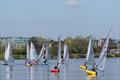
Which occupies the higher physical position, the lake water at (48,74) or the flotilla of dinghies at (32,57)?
the flotilla of dinghies at (32,57)

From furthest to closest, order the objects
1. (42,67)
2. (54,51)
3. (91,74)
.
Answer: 1. (54,51)
2. (42,67)
3. (91,74)

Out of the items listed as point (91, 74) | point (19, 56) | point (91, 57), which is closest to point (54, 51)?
point (19, 56)

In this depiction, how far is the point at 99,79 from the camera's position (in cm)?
6619

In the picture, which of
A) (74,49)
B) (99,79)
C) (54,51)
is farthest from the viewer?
(74,49)

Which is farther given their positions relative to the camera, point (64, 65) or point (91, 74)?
point (64, 65)

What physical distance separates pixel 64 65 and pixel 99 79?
4605 centimetres

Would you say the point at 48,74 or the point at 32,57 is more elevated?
the point at 32,57

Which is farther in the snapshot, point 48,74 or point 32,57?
point 32,57

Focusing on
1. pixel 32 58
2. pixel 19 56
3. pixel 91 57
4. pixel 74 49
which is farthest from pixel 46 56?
pixel 74 49

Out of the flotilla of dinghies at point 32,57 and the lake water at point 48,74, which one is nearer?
the lake water at point 48,74

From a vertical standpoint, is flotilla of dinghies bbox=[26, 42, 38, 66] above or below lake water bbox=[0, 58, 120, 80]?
above

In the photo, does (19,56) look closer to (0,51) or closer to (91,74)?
(0,51)

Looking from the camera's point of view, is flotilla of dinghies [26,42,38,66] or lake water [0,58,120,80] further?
flotilla of dinghies [26,42,38,66]

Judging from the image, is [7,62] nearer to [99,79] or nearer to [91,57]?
[91,57]
